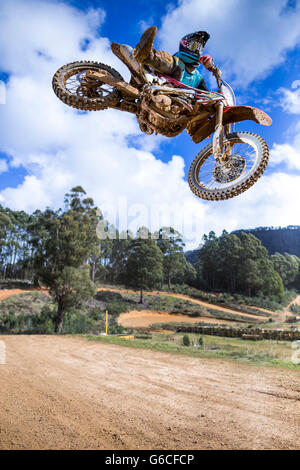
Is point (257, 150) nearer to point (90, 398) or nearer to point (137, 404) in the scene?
point (137, 404)

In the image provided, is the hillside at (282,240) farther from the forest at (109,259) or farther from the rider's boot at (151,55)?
the rider's boot at (151,55)

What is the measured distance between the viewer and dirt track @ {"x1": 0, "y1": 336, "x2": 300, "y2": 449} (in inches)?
140

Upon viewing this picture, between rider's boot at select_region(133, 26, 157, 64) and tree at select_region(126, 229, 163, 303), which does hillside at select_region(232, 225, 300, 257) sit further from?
rider's boot at select_region(133, 26, 157, 64)

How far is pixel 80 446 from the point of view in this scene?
3334mm

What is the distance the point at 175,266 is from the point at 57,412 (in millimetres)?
56099

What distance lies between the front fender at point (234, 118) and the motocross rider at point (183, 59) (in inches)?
23.3

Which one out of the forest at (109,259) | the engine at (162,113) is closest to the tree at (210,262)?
the forest at (109,259)

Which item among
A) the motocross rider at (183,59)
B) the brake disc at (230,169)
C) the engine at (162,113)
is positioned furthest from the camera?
the brake disc at (230,169)

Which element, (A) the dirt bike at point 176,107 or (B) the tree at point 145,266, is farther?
(B) the tree at point 145,266

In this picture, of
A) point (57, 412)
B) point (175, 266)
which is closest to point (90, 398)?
point (57, 412)

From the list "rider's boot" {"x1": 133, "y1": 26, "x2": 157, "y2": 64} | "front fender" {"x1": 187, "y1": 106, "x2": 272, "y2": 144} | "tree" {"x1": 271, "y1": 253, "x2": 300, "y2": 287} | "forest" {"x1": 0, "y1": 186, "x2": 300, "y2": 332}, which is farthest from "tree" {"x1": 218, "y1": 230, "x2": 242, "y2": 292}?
"rider's boot" {"x1": 133, "y1": 26, "x2": 157, "y2": 64}

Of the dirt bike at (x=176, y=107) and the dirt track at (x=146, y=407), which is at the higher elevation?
the dirt bike at (x=176, y=107)

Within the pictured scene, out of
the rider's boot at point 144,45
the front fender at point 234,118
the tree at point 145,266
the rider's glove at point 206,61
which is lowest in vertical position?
the tree at point 145,266

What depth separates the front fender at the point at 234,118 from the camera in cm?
399
